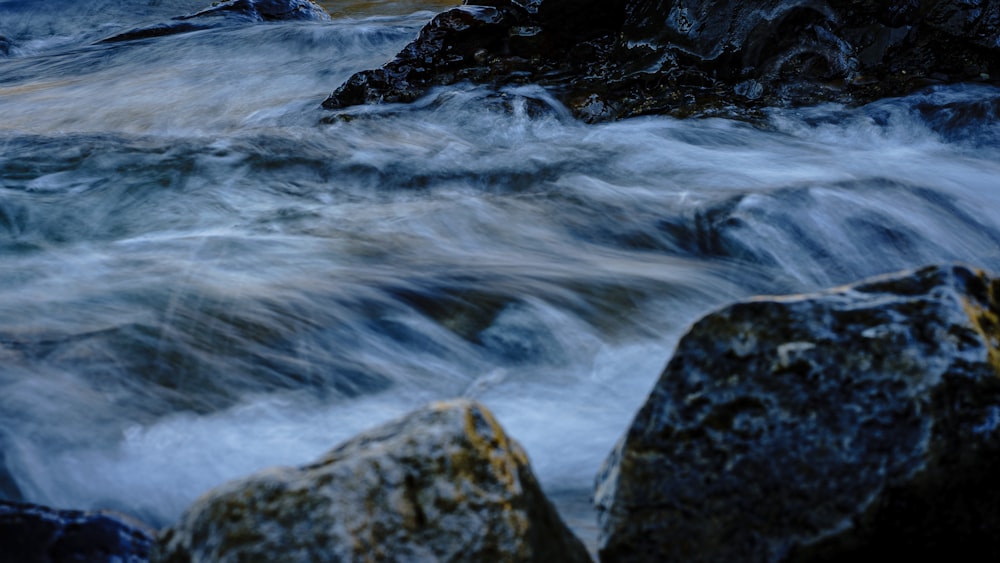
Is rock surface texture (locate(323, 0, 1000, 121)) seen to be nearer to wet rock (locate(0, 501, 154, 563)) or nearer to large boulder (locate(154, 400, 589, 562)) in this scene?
wet rock (locate(0, 501, 154, 563))

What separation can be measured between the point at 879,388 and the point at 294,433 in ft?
5.93

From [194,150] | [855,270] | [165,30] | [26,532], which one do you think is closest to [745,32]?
[855,270]

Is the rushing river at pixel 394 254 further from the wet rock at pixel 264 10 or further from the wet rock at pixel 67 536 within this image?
the wet rock at pixel 264 10

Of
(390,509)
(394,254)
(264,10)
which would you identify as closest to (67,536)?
(390,509)

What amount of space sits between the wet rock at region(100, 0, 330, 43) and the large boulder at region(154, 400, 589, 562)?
387 inches

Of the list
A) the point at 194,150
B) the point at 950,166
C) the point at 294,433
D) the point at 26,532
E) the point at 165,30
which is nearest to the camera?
the point at 26,532

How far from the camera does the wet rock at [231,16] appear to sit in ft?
35.1

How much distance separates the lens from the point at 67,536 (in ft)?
7.72

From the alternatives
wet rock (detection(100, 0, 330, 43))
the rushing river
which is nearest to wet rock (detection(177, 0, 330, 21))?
wet rock (detection(100, 0, 330, 43))

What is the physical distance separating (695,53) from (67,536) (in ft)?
16.6

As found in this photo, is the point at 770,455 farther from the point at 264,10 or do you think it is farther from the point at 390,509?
the point at 264,10

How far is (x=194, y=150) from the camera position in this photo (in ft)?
20.3

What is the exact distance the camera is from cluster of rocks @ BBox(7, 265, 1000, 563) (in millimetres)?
1792

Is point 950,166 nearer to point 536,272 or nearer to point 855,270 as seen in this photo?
point 855,270
